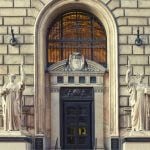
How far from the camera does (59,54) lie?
125ft

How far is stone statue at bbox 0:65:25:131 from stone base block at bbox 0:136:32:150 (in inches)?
23.5

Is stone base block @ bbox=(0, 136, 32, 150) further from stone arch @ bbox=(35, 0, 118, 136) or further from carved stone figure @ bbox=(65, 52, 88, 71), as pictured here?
carved stone figure @ bbox=(65, 52, 88, 71)

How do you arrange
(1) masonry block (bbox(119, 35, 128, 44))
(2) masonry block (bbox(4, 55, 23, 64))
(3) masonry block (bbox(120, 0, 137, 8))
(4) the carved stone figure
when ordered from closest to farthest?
(2) masonry block (bbox(4, 55, 23, 64))
(1) masonry block (bbox(119, 35, 128, 44))
(3) masonry block (bbox(120, 0, 137, 8))
(4) the carved stone figure

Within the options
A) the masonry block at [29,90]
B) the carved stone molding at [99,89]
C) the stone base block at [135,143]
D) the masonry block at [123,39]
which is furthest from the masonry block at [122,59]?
the masonry block at [29,90]

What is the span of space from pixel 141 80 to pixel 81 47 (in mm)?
3345

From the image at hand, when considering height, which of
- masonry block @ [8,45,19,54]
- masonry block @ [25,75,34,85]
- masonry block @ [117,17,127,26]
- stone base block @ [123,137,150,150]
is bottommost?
stone base block @ [123,137,150,150]

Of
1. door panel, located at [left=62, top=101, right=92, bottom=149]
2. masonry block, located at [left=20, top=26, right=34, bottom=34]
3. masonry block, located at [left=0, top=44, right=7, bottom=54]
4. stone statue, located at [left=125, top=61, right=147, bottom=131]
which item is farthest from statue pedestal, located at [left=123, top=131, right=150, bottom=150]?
masonry block, located at [left=0, top=44, right=7, bottom=54]

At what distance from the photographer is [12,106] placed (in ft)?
Result: 117

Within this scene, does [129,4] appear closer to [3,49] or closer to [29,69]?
[29,69]

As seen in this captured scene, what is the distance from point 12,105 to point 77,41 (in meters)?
4.40

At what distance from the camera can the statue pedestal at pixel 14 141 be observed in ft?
115

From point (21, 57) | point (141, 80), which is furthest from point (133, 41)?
point (21, 57)

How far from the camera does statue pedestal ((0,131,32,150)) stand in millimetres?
35188

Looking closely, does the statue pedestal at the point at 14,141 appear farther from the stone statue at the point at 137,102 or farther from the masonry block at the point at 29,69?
the stone statue at the point at 137,102
